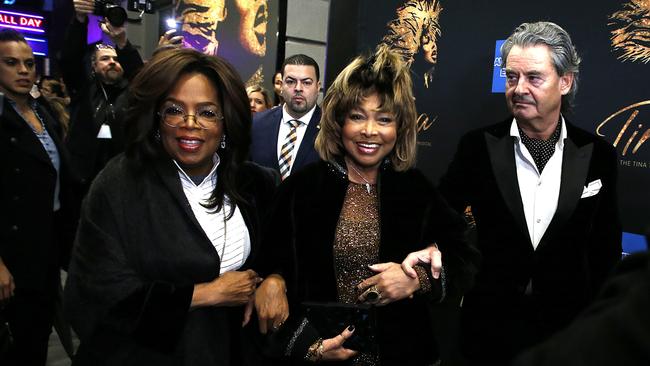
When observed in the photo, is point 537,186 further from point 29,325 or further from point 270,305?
point 29,325

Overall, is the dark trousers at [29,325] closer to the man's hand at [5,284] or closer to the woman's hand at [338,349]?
the man's hand at [5,284]

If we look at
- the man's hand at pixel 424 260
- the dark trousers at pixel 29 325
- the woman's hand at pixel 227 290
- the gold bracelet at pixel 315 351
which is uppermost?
the man's hand at pixel 424 260

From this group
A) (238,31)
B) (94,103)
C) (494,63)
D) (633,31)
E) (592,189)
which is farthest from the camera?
(238,31)

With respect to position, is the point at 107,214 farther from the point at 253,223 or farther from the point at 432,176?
the point at 432,176

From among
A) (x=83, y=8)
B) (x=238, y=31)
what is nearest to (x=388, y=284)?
(x=83, y=8)

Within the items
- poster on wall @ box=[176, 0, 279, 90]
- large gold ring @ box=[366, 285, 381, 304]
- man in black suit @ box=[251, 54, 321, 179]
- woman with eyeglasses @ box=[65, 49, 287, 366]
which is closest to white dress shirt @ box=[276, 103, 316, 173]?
man in black suit @ box=[251, 54, 321, 179]

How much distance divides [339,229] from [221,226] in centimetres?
38

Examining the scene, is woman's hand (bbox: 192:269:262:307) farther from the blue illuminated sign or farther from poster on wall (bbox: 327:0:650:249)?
the blue illuminated sign

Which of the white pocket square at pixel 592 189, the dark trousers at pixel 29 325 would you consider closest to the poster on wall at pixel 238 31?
the dark trousers at pixel 29 325

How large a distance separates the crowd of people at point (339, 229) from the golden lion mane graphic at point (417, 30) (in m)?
1.06

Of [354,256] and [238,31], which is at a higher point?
[238,31]

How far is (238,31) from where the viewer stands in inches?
213

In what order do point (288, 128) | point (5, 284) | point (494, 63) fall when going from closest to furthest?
point (5, 284) < point (494, 63) < point (288, 128)

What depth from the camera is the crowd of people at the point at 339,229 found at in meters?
1.49
